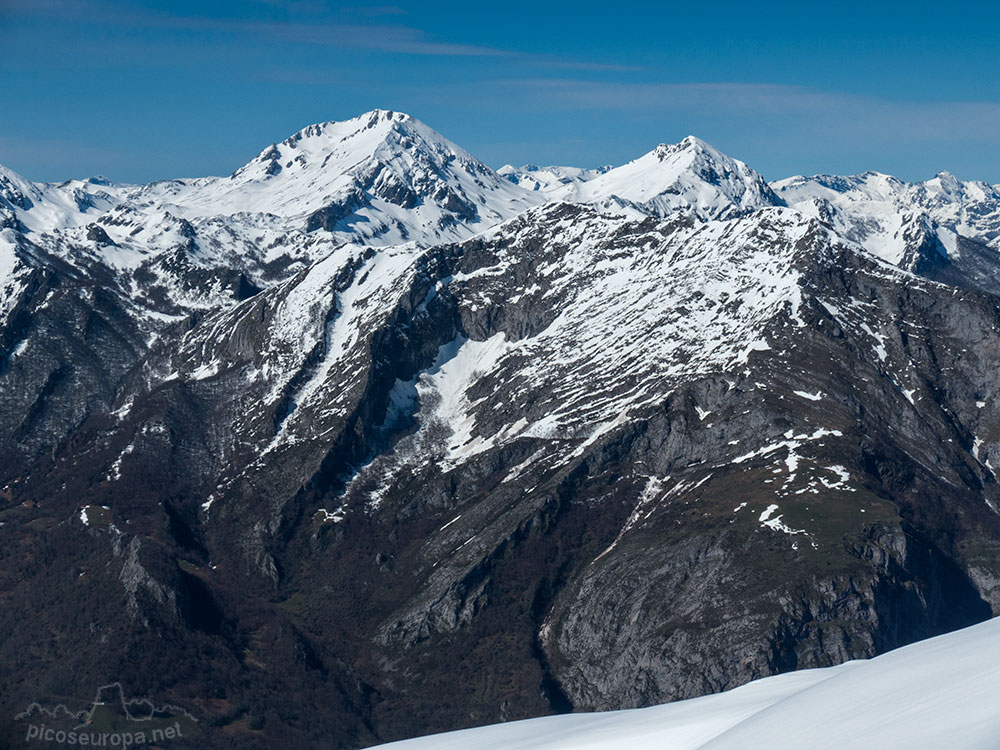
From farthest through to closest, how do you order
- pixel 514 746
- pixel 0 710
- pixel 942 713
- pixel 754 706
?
pixel 0 710
pixel 514 746
pixel 754 706
pixel 942 713

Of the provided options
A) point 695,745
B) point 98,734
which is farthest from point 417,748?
point 98,734

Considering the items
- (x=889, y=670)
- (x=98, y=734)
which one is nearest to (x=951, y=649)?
(x=889, y=670)

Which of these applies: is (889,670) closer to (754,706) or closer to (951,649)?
(951,649)

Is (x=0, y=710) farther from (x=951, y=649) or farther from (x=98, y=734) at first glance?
(x=951, y=649)

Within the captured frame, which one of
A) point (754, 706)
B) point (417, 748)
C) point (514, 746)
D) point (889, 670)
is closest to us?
point (889, 670)

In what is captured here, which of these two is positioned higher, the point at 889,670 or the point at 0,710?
the point at 0,710

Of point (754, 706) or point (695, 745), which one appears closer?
point (695, 745)
